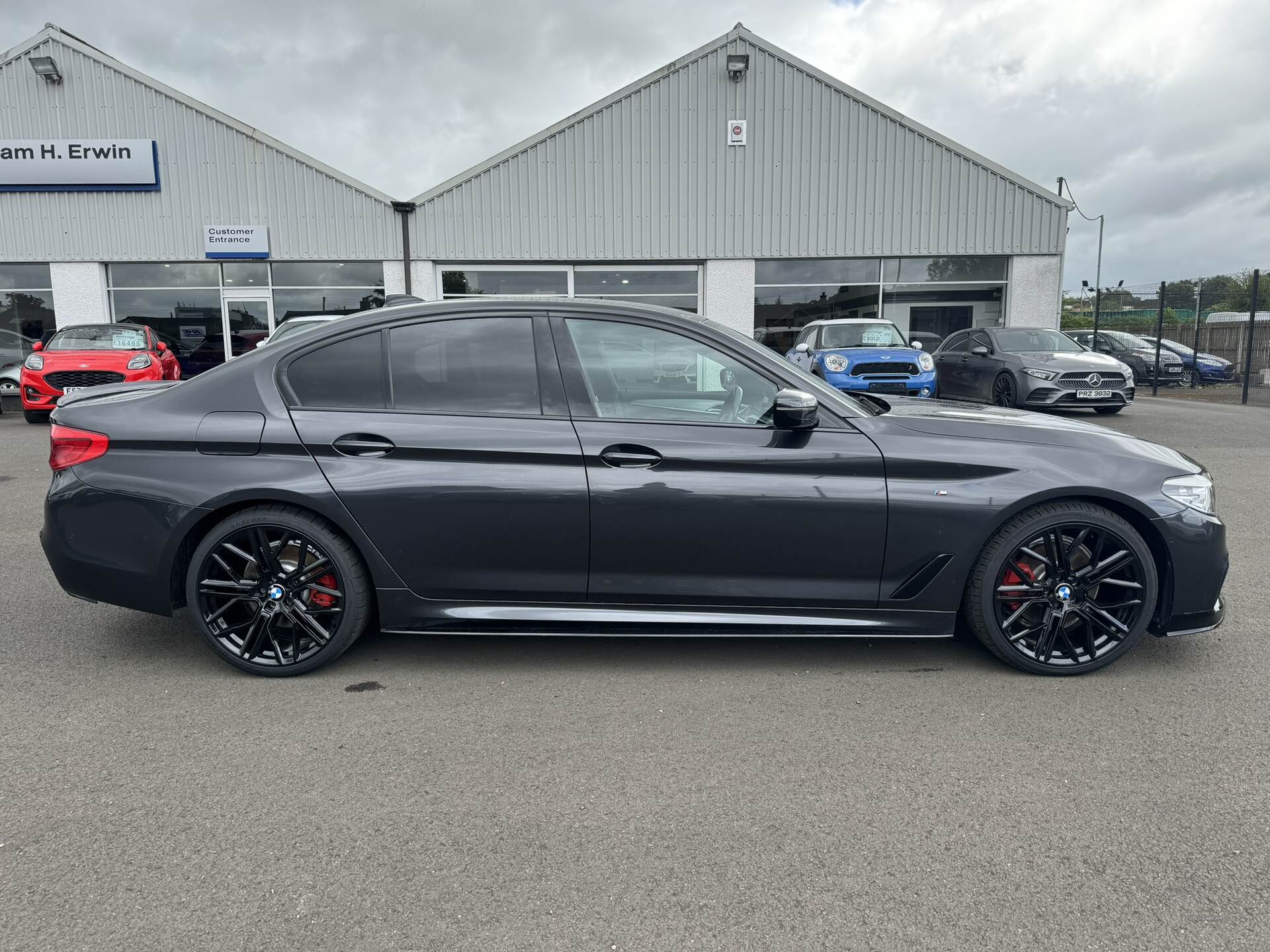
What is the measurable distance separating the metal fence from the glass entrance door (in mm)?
19913

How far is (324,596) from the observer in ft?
11.7

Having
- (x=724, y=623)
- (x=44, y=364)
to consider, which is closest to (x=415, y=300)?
(x=724, y=623)

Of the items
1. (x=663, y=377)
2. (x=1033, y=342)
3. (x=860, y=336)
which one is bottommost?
(x=663, y=377)

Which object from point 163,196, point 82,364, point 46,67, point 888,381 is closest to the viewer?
point 888,381

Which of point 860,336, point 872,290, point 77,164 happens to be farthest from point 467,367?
Answer: point 77,164

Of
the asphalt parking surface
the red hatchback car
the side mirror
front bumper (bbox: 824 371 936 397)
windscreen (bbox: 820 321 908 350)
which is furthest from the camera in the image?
the red hatchback car

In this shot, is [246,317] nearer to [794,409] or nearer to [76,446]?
[76,446]

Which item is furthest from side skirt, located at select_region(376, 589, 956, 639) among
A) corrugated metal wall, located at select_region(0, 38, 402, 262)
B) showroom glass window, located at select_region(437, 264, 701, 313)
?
corrugated metal wall, located at select_region(0, 38, 402, 262)

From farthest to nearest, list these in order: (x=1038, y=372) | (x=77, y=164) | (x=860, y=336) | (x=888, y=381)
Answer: (x=77, y=164)
(x=1038, y=372)
(x=860, y=336)
(x=888, y=381)

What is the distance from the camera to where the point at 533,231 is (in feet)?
61.9

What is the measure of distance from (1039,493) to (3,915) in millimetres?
3580

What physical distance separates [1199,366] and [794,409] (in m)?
21.4

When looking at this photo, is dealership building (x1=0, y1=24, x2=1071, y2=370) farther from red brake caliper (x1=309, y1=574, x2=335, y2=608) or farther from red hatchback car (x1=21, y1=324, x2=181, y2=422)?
red brake caliper (x1=309, y1=574, x2=335, y2=608)

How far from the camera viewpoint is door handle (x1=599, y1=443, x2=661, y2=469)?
11.3ft
